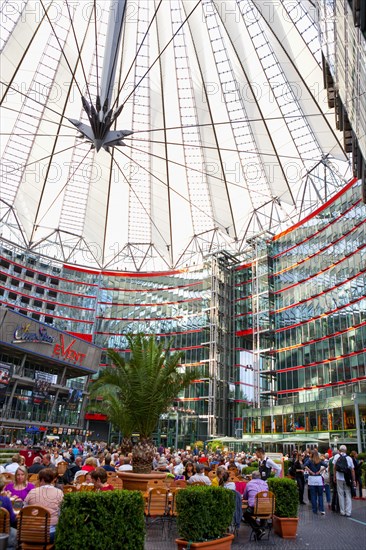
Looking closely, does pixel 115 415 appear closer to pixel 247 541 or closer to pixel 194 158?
pixel 247 541

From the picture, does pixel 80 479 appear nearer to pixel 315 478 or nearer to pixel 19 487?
pixel 19 487

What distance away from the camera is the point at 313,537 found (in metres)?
11.6

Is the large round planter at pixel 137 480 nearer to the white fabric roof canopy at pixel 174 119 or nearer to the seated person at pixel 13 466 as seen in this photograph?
the seated person at pixel 13 466

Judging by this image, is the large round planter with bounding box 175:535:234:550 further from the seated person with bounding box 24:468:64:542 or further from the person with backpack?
the person with backpack

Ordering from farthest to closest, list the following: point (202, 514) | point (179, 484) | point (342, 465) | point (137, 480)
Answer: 1. point (137, 480)
2. point (342, 465)
3. point (179, 484)
4. point (202, 514)

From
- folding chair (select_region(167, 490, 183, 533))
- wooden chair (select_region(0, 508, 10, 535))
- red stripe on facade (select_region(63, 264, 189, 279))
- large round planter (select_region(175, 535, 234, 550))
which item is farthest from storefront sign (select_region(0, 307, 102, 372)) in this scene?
large round planter (select_region(175, 535, 234, 550))

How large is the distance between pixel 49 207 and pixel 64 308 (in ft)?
67.9

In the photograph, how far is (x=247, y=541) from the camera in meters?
11.3

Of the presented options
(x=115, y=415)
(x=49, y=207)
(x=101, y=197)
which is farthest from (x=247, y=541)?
(x=49, y=207)

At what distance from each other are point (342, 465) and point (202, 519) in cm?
837

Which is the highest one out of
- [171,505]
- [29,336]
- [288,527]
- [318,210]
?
[318,210]

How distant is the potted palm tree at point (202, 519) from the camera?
27.8ft

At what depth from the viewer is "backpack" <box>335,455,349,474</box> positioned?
15.1 m

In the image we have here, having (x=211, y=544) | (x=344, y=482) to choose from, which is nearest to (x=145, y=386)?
(x=344, y=482)
